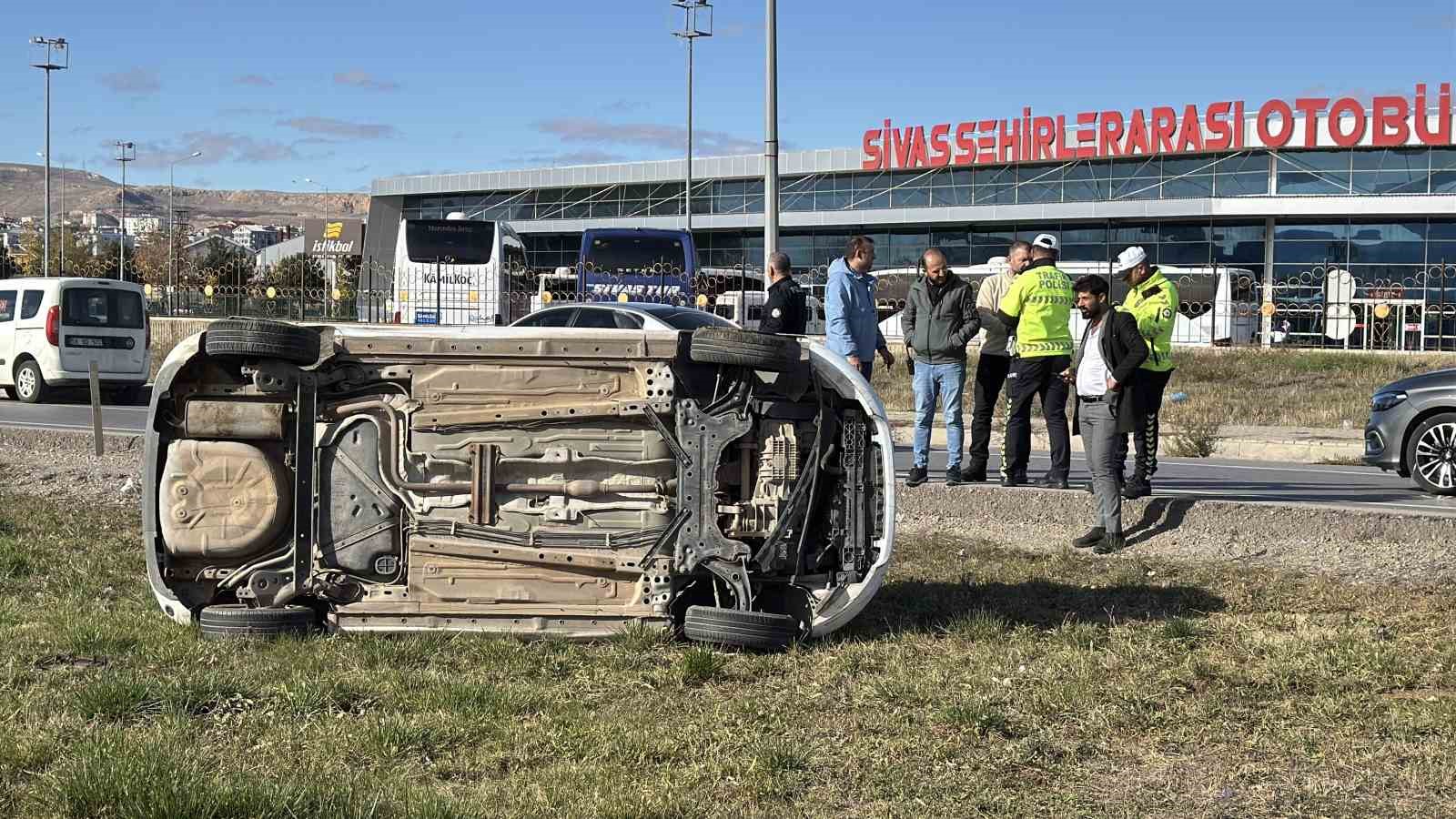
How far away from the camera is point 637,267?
34.5 m

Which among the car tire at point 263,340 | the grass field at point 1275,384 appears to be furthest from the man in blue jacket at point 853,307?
the grass field at point 1275,384

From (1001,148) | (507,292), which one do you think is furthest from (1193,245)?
(507,292)

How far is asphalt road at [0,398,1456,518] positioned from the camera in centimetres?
1137

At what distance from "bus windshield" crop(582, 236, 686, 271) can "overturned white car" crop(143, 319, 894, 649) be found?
2769cm

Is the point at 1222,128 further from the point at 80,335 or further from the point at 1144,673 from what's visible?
the point at 1144,673

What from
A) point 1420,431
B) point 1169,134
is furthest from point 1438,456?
point 1169,134

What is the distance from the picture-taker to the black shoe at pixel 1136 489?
10.3 m

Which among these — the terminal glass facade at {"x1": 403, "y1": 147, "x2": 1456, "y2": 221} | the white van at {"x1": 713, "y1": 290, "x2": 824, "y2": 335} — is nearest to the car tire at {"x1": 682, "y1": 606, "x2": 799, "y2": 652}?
the white van at {"x1": 713, "y1": 290, "x2": 824, "y2": 335}

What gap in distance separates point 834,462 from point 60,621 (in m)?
3.69

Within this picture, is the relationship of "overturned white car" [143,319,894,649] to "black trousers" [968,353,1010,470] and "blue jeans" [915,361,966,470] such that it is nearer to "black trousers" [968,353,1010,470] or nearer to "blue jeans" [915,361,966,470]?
"blue jeans" [915,361,966,470]

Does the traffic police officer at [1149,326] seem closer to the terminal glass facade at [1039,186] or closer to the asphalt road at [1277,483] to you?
the asphalt road at [1277,483]

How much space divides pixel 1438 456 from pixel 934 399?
4.67 metres

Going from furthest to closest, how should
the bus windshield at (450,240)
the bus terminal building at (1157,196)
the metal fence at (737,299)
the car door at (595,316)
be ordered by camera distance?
the bus terminal building at (1157,196) → the bus windshield at (450,240) → the metal fence at (737,299) → the car door at (595,316)

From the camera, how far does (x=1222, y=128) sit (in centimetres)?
4878
